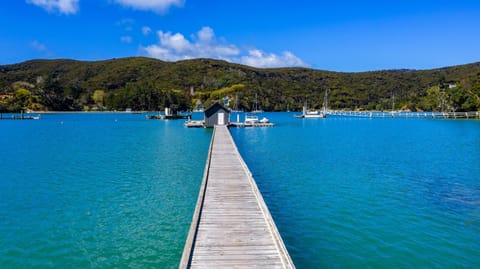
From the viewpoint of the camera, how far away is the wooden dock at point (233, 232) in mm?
7266

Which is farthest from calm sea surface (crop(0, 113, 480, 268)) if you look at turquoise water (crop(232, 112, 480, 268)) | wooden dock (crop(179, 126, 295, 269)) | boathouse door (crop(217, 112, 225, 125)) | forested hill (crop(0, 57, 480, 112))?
forested hill (crop(0, 57, 480, 112))

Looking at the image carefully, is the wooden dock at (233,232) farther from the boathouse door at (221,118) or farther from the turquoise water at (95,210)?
the boathouse door at (221,118)

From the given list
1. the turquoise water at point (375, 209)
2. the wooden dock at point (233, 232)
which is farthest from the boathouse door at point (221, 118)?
the wooden dock at point (233, 232)

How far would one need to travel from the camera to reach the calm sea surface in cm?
953

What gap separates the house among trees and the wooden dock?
129 feet

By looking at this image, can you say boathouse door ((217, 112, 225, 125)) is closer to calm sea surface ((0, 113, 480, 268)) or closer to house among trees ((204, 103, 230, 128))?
house among trees ((204, 103, 230, 128))

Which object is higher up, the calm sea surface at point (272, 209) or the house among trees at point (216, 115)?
the house among trees at point (216, 115)

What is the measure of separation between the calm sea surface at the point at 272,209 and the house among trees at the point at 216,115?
28142 mm

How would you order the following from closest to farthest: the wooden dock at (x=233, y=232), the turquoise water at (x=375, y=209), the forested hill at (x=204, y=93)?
the wooden dock at (x=233, y=232) → the turquoise water at (x=375, y=209) → the forested hill at (x=204, y=93)

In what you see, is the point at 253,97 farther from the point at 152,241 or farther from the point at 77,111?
the point at 152,241

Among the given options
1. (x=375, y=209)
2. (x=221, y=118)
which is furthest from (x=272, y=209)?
(x=221, y=118)

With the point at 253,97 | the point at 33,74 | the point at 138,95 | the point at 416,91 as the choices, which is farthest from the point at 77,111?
the point at 416,91

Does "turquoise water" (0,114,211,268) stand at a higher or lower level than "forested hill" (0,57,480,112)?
lower

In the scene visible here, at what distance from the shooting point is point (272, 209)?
13492 millimetres
